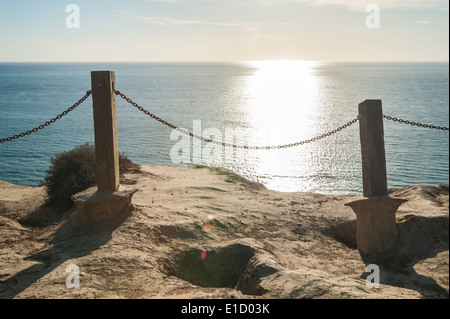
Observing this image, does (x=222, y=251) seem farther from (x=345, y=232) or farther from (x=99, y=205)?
(x=345, y=232)

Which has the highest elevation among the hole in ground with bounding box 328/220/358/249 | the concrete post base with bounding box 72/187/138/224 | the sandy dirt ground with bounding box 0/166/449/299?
the concrete post base with bounding box 72/187/138/224

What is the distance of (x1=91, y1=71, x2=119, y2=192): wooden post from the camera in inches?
288

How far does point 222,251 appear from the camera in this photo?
680cm

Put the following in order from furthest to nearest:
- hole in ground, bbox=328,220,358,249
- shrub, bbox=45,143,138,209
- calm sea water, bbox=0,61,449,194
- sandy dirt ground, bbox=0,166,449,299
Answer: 1. calm sea water, bbox=0,61,449,194
2. shrub, bbox=45,143,138,209
3. hole in ground, bbox=328,220,358,249
4. sandy dirt ground, bbox=0,166,449,299

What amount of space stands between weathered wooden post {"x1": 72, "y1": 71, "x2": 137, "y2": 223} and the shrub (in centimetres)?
361

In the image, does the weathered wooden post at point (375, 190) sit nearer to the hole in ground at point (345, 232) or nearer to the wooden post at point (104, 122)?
the hole in ground at point (345, 232)

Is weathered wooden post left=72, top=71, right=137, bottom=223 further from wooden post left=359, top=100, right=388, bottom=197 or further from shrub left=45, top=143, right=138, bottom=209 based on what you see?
wooden post left=359, top=100, right=388, bottom=197

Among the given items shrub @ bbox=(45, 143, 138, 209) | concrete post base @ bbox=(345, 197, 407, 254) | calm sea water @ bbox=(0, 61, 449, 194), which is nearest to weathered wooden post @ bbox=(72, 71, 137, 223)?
shrub @ bbox=(45, 143, 138, 209)

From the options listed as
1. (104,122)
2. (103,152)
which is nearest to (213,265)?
(103,152)

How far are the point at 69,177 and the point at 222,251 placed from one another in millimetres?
6015

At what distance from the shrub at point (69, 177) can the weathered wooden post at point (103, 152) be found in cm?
361

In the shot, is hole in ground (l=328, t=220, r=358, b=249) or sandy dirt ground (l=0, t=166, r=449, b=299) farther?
hole in ground (l=328, t=220, r=358, b=249)
